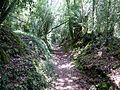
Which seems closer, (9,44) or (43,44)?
(9,44)

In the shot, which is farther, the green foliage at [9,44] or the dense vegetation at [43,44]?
the green foliage at [9,44]

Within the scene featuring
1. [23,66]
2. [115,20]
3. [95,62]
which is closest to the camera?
[23,66]

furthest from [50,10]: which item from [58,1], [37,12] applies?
[58,1]

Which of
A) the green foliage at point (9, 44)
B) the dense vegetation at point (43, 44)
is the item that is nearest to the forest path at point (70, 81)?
the dense vegetation at point (43, 44)

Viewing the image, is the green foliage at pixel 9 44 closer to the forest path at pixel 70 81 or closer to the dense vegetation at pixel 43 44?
the dense vegetation at pixel 43 44

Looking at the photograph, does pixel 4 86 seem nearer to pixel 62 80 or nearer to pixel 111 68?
pixel 62 80

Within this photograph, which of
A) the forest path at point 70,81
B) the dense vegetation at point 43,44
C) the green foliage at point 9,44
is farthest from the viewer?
the forest path at point 70,81

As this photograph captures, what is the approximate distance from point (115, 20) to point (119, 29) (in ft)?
8.87

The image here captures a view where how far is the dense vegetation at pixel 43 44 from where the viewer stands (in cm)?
845

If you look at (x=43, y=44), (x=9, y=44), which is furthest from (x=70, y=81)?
(x=43, y=44)

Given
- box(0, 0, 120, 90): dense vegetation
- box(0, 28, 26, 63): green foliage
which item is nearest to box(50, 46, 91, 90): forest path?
box(0, 0, 120, 90): dense vegetation

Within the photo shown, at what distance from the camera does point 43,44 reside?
19484 millimetres

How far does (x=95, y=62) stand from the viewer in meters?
13.6

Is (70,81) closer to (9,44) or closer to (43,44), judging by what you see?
(9,44)
